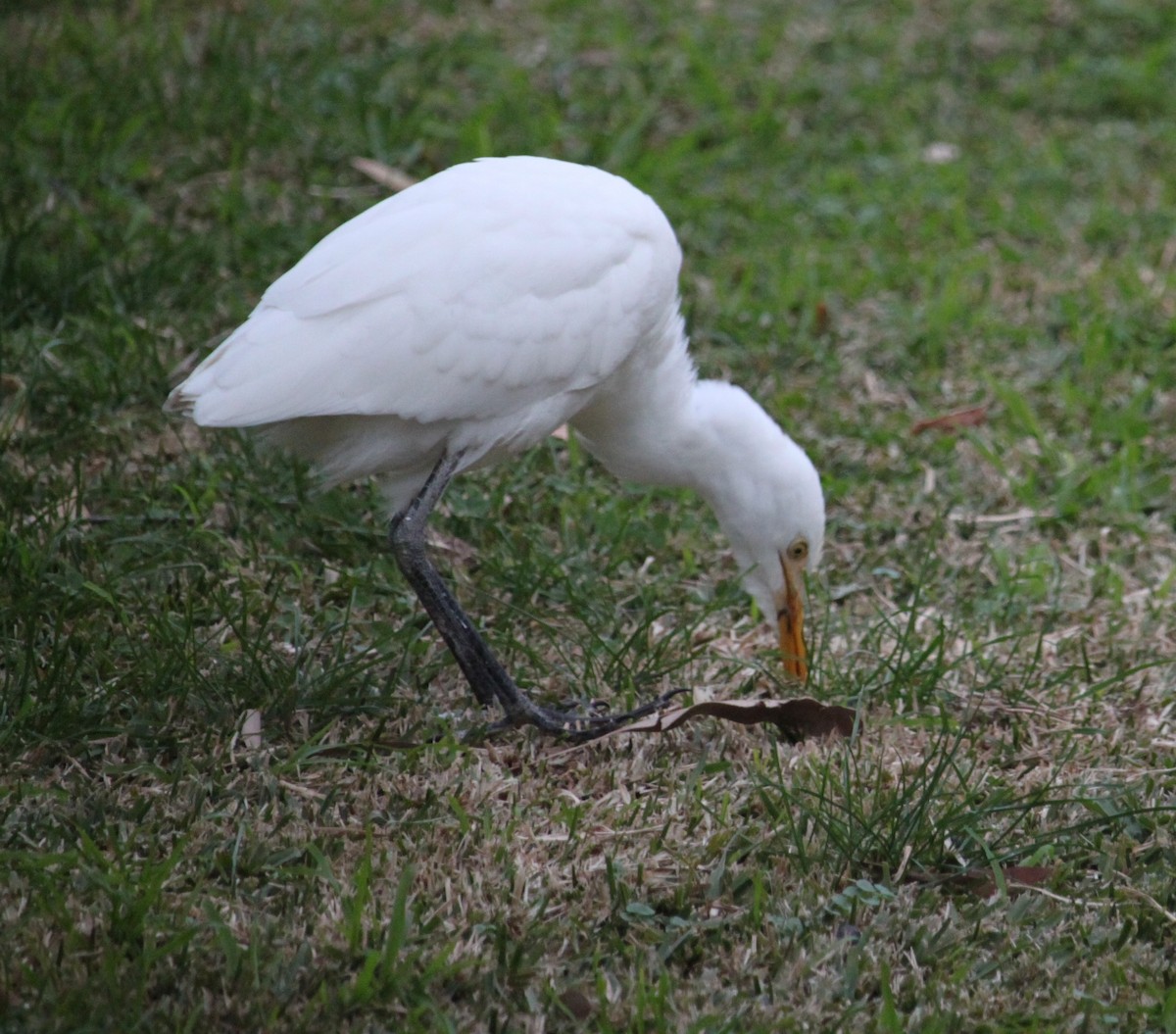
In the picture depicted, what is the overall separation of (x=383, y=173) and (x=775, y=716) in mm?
3069

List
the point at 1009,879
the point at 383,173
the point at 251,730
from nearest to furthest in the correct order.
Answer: the point at 1009,879
the point at 251,730
the point at 383,173

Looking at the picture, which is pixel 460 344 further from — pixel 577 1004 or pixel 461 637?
pixel 577 1004

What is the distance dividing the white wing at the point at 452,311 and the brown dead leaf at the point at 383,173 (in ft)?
7.01

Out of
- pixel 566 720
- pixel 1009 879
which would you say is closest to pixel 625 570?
pixel 566 720

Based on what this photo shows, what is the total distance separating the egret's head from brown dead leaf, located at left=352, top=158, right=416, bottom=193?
7.50 feet

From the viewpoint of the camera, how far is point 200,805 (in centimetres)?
288

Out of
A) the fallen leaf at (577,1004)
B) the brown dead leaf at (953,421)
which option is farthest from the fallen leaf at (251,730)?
the brown dead leaf at (953,421)

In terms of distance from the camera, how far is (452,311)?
3.24 metres

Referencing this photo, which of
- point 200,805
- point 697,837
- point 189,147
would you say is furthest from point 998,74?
point 200,805

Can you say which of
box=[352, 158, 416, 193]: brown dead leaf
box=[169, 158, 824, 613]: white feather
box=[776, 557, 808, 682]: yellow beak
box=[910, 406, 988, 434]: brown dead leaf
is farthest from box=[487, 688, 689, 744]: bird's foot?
box=[352, 158, 416, 193]: brown dead leaf

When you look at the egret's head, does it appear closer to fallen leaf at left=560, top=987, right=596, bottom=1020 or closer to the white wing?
the white wing

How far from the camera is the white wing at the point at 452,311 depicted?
125 inches

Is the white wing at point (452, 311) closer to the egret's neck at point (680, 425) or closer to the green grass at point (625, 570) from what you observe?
the egret's neck at point (680, 425)

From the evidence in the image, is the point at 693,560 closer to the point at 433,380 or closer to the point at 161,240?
the point at 433,380
